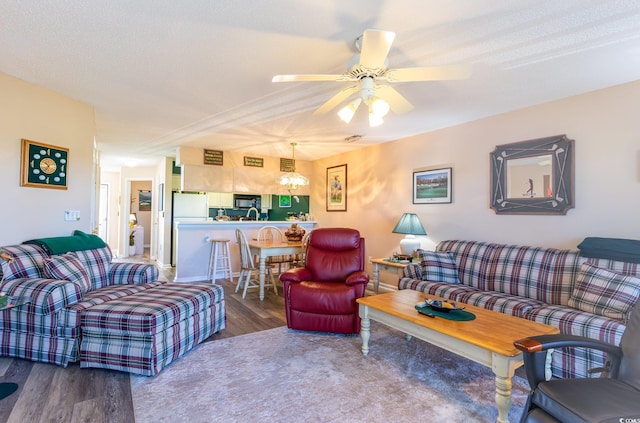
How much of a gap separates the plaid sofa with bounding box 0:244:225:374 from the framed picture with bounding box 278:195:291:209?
4599mm

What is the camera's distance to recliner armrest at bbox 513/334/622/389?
150 cm

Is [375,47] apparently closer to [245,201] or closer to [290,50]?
[290,50]

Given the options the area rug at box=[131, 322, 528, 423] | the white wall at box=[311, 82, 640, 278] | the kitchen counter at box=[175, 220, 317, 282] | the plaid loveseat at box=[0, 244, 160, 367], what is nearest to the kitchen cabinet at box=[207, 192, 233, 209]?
the kitchen counter at box=[175, 220, 317, 282]

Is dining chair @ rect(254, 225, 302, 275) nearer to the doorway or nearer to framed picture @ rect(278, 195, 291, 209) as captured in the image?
framed picture @ rect(278, 195, 291, 209)

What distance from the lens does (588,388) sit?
140 cm

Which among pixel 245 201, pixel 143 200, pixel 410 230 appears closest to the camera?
pixel 410 230

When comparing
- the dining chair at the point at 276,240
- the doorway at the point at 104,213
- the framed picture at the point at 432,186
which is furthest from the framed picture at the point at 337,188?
the doorway at the point at 104,213

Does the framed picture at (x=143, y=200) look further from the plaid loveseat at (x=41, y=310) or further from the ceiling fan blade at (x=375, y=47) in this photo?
the ceiling fan blade at (x=375, y=47)

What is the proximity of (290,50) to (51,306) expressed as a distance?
2.58 metres

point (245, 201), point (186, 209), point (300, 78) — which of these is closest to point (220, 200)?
point (245, 201)

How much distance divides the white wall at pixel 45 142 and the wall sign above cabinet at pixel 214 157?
2.15 metres

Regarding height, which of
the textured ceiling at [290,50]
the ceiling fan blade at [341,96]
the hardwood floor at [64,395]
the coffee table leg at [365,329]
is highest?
the textured ceiling at [290,50]

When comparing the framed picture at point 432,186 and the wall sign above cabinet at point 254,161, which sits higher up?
the wall sign above cabinet at point 254,161

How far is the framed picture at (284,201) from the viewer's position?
7414 mm
